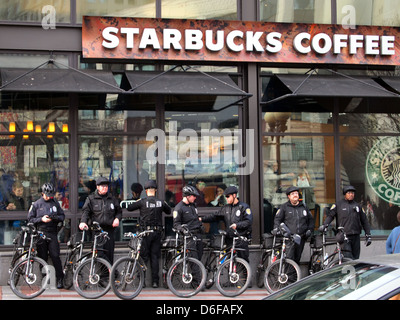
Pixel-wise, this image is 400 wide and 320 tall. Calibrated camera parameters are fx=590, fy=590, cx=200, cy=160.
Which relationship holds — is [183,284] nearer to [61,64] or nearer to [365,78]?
[61,64]

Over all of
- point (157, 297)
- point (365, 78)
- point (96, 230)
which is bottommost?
point (157, 297)

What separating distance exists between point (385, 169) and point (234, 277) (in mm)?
4906

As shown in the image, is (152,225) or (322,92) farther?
(322,92)

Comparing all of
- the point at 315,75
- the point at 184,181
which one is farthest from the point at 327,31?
the point at 184,181

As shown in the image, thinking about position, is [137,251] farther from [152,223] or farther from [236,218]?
[236,218]

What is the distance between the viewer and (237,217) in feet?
35.7

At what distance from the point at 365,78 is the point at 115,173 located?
5.58 metres

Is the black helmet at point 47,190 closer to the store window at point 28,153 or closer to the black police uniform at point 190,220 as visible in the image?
the store window at point 28,153

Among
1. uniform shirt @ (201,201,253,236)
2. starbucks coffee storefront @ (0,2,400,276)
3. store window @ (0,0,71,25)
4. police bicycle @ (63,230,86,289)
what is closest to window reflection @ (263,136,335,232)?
starbucks coffee storefront @ (0,2,400,276)

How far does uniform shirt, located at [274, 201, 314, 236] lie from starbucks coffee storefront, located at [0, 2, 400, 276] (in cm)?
97

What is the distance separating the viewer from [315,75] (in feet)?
40.5

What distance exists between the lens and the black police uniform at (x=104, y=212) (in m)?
10.6

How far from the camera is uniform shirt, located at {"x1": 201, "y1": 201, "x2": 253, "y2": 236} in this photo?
10.8 meters

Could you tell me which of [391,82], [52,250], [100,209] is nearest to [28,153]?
[100,209]
